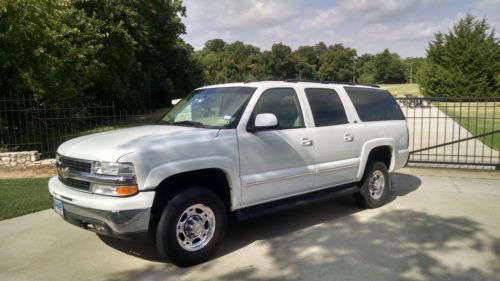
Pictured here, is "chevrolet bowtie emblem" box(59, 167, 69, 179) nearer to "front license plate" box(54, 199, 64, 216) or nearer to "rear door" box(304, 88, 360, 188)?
"front license plate" box(54, 199, 64, 216)

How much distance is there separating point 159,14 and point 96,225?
28.9m

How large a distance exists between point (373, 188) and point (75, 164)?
447 cm

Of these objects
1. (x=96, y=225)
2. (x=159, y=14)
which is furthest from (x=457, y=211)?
(x=159, y=14)

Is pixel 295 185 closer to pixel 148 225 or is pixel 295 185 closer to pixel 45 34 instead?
pixel 148 225

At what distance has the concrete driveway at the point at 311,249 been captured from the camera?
4.35 metres

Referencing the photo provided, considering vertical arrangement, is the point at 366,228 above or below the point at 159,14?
below

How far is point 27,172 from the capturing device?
1009 cm

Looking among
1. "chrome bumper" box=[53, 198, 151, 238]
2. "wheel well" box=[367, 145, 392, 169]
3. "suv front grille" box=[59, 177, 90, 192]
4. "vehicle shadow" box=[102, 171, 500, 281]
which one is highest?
"suv front grille" box=[59, 177, 90, 192]

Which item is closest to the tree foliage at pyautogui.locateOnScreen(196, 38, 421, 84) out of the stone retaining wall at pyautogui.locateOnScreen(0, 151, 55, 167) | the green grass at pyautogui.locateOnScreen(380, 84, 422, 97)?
the green grass at pyautogui.locateOnScreen(380, 84, 422, 97)

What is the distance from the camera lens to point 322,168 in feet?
18.7

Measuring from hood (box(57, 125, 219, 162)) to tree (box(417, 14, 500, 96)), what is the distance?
125 ft

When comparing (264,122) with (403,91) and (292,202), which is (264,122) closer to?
(292,202)

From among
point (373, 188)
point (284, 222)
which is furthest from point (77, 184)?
point (373, 188)

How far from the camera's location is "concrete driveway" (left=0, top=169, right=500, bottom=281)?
14.3 feet
